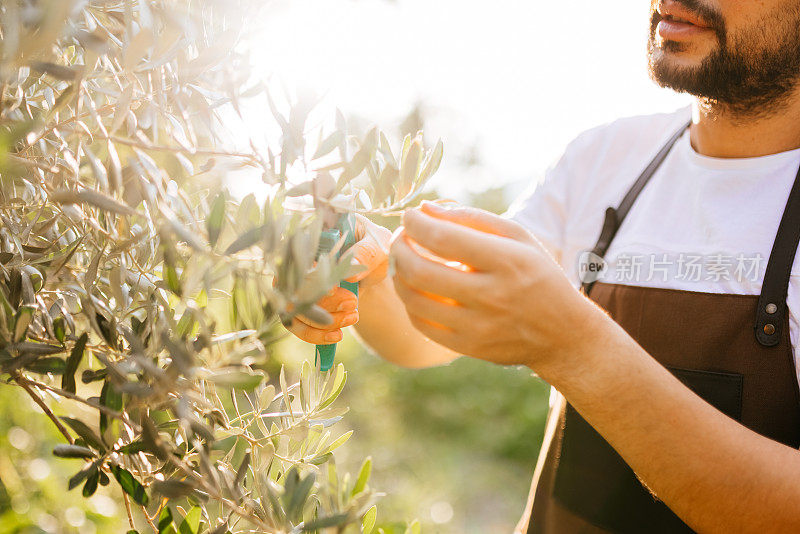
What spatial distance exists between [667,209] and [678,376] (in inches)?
17.5

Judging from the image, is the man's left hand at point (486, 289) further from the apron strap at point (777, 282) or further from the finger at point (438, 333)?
the apron strap at point (777, 282)

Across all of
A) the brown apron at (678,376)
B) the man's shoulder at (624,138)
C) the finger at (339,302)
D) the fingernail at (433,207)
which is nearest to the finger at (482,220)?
the fingernail at (433,207)

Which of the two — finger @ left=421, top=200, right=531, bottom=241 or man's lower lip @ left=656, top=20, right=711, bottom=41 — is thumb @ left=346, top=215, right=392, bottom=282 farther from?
man's lower lip @ left=656, top=20, right=711, bottom=41

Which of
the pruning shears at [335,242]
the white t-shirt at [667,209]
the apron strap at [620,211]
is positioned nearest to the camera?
the pruning shears at [335,242]

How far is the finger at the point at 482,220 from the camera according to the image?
92 centimetres

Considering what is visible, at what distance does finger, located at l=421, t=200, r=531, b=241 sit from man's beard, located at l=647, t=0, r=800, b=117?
77 centimetres

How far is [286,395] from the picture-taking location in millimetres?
807

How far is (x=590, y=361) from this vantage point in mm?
940

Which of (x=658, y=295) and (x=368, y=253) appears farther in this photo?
(x=658, y=295)

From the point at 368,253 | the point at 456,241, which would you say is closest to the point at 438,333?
the point at 456,241

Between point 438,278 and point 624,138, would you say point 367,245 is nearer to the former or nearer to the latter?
point 438,278

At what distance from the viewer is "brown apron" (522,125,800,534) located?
4.13ft

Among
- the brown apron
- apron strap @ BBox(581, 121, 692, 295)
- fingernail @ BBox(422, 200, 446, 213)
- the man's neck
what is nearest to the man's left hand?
fingernail @ BBox(422, 200, 446, 213)

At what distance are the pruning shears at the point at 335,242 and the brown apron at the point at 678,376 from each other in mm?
726
